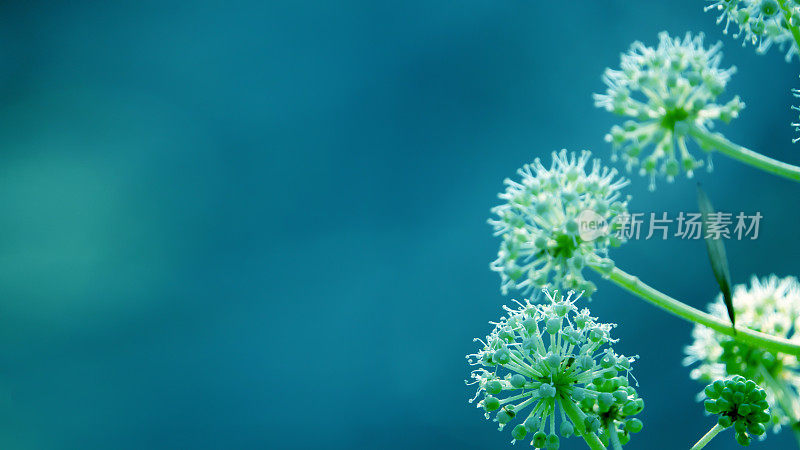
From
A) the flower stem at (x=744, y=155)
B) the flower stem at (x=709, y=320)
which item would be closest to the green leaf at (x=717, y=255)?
the flower stem at (x=709, y=320)

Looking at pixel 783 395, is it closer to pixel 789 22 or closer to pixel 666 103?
pixel 666 103

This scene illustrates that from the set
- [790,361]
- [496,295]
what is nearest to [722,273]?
[790,361]

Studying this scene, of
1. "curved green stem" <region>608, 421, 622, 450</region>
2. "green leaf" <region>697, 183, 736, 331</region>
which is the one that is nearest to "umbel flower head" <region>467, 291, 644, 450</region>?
"curved green stem" <region>608, 421, 622, 450</region>

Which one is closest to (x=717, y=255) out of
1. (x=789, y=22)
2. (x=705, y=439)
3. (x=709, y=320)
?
(x=709, y=320)

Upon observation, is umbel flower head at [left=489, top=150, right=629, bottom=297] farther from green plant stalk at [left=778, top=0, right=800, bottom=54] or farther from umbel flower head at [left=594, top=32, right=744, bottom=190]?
green plant stalk at [left=778, top=0, right=800, bottom=54]

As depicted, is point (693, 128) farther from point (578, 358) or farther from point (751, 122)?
point (751, 122)

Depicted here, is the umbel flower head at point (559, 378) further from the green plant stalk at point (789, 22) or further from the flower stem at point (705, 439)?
the green plant stalk at point (789, 22)
